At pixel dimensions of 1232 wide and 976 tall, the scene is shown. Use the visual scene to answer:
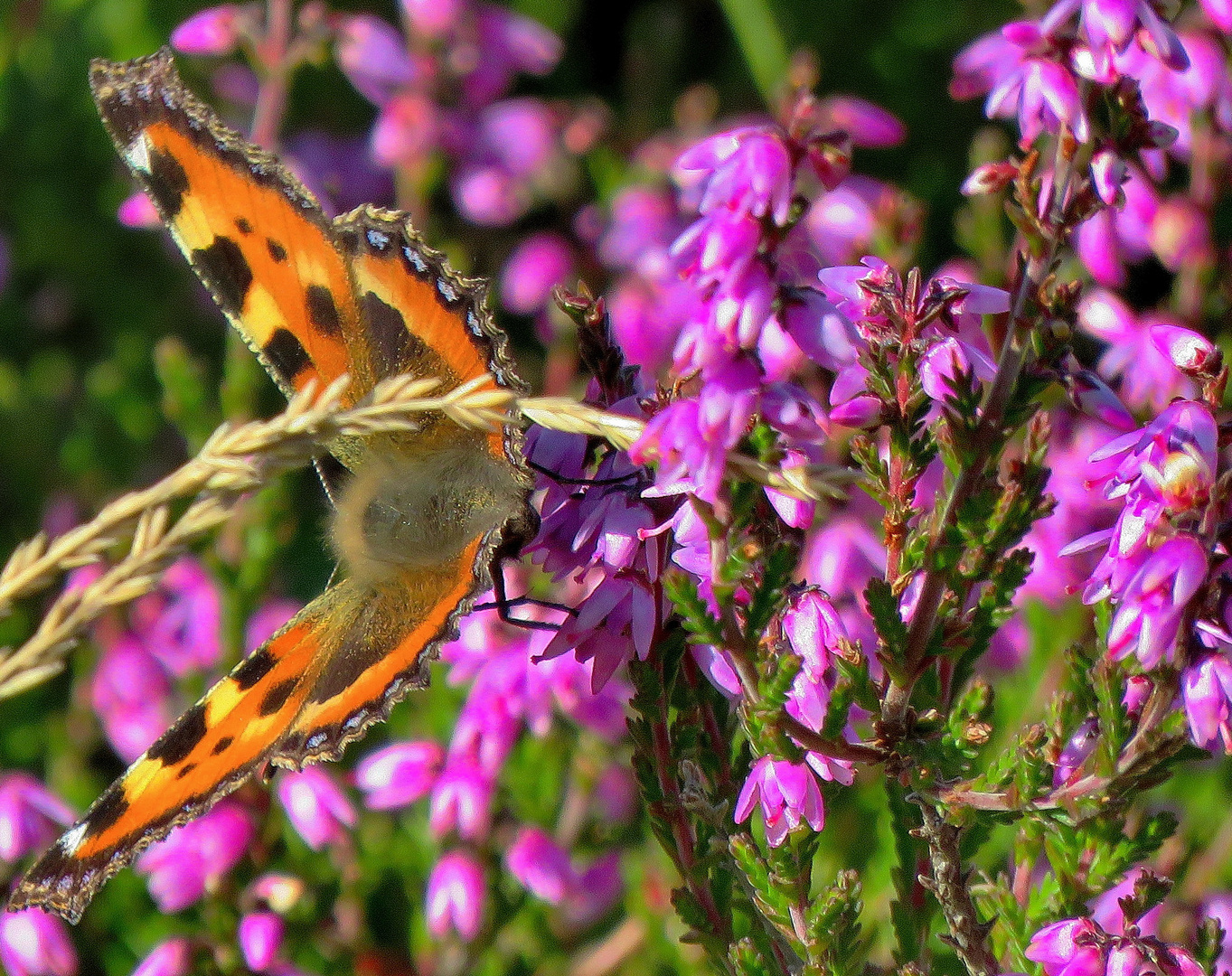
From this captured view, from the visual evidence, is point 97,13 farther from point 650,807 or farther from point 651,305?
point 650,807

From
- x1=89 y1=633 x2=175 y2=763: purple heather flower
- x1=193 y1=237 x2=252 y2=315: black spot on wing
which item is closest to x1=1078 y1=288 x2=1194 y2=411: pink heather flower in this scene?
x1=193 y1=237 x2=252 y2=315: black spot on wing

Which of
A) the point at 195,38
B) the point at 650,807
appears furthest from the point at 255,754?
the point at 195,38

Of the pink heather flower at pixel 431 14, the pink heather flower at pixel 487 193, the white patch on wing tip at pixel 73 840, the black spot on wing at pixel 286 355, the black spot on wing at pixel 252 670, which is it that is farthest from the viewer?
the pink heather flower at pixel 487 193

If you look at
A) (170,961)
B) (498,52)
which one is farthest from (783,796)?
(498,52)

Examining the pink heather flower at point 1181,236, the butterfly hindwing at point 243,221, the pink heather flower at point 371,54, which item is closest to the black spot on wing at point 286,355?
the butterfly hindwing at point 243,221

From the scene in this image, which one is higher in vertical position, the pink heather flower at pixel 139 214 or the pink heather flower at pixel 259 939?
the pink heather flower at pixel 139 214

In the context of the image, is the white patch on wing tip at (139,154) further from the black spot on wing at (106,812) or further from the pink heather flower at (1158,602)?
the pink heather flower at (1158,602)

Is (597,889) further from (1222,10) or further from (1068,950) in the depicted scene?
(1222,10)

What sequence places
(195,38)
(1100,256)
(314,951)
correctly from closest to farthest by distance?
(1100,256)
(314,951)
(195,38)
